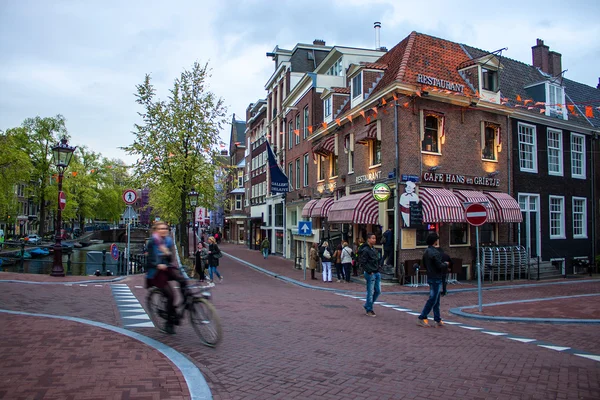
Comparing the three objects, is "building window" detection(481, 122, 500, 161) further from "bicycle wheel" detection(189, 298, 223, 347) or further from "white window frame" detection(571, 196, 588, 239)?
"bicycle wheel" detection(189, 298, 223, 347)

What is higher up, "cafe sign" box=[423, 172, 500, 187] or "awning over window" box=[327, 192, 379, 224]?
"cafe sign" box=[423, 172, 500, 187]

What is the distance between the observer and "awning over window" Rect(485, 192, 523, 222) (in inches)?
744

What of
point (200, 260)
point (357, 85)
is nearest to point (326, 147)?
point (357, 85)

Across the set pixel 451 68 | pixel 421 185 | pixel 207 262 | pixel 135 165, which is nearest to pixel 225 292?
pixel 207 262

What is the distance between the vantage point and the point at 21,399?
4160 mm

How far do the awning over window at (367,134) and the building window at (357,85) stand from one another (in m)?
2.02

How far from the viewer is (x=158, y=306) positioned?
278 inches

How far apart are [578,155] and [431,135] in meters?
11.2

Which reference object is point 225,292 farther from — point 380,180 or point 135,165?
point 135,165

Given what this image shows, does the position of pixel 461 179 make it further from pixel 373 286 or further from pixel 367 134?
pixel 373 286

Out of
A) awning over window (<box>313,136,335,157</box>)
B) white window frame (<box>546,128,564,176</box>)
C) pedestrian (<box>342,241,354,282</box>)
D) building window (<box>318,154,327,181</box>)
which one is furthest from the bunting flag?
white window frame (<box>546,128,564,176</box>)

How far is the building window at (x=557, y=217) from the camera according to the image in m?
22.7

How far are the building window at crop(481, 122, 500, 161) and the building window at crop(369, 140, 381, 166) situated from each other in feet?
16.5

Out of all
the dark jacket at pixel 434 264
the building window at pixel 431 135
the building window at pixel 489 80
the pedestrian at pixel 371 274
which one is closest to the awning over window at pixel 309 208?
the building window at pixel 431 135
